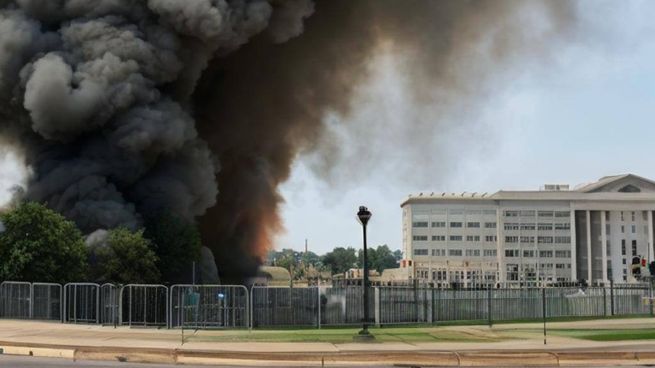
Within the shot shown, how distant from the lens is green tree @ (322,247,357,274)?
591 ft

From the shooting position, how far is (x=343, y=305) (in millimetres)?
25641

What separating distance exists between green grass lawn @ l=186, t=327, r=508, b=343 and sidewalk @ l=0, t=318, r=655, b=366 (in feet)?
0.32

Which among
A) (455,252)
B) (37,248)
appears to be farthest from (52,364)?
(455,252)

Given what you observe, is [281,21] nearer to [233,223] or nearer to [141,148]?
[141,148]

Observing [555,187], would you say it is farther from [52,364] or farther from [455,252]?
[52,364]

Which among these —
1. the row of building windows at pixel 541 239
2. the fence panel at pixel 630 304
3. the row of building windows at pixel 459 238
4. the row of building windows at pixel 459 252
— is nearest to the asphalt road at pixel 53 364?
the fence panel at pixel 630 304

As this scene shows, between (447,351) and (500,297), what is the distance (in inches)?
576

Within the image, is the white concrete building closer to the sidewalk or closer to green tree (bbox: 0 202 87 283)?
green tree (bbox: 0 202 87 283)

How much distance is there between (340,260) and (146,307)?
159 m

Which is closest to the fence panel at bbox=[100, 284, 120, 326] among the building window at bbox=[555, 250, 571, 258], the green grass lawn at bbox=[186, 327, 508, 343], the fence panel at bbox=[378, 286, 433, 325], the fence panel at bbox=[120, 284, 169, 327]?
the fence panel at bbox=[120, 284, 169, 327]

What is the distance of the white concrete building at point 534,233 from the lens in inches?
5064

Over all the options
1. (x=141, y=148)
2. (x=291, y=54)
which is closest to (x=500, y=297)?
(x=141, y=148)

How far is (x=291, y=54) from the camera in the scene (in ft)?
204

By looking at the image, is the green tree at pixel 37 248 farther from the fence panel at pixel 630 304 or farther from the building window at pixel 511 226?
the building window at pixel 511 226
